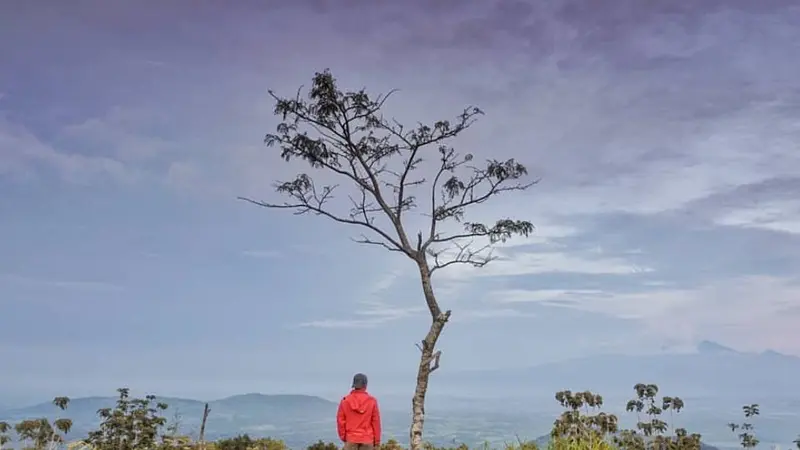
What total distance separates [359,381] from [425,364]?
12.2 ft

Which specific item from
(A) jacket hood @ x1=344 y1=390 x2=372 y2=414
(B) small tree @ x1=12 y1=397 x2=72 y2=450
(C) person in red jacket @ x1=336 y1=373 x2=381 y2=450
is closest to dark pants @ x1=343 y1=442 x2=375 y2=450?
(C) person in red jacket @ x1=336 y1=373 x2=381 y2=450

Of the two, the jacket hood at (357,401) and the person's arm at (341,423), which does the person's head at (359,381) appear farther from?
the person's arm at (341,423)

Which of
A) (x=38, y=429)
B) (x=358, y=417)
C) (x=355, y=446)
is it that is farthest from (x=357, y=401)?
(x=38, y=429)

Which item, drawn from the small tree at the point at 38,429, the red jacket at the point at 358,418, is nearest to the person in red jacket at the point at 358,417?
the red jacket at the point at 358,418

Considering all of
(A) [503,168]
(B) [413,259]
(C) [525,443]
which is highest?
(A) [503,168]

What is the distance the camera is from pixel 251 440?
816 inches

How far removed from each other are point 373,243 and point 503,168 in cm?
361

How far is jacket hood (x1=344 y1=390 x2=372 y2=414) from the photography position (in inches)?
568

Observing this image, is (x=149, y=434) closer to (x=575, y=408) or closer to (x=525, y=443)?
(x=525, y=443)

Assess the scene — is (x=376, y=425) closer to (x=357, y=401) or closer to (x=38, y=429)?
(x=357, y=401)

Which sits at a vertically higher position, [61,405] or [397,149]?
[397,149]

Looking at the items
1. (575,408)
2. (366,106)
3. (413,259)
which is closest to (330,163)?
(366,106)

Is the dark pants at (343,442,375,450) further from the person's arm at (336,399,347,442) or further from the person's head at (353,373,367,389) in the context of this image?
the person's head at (353,373,367,389)

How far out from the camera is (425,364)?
18.0 meters
